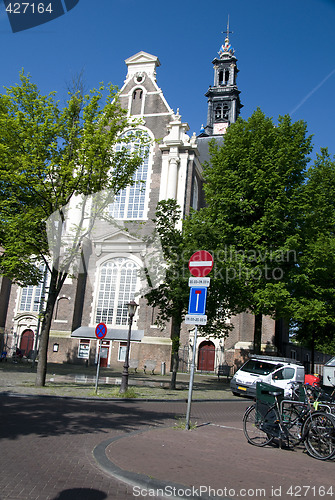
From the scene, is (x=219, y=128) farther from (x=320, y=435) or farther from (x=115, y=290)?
(x=320, y=435)

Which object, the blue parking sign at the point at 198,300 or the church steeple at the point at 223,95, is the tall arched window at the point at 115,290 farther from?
the church steeple at the point at 223,95

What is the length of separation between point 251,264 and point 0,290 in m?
23.4

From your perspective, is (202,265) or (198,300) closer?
(198,300)

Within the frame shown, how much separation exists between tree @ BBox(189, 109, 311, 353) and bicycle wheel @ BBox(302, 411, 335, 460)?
11875 millimetres

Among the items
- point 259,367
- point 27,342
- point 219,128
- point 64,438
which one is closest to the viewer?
point 64,438

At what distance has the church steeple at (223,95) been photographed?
185 feet

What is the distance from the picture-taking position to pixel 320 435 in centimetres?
672

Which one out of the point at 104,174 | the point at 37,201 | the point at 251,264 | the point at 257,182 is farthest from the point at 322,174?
the point at 37,201

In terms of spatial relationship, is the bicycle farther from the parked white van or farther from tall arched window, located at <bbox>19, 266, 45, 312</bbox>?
tall arched window, located at <bbox>19, 266, 45, 312</bbox>

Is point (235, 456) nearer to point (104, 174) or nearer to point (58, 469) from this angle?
point (58, 469)

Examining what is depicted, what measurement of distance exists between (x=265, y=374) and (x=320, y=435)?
11.1 meters

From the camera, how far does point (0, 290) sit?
115 feet

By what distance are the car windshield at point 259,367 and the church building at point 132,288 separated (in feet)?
40.3

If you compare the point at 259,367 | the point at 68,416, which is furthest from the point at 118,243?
the point at 68,416
